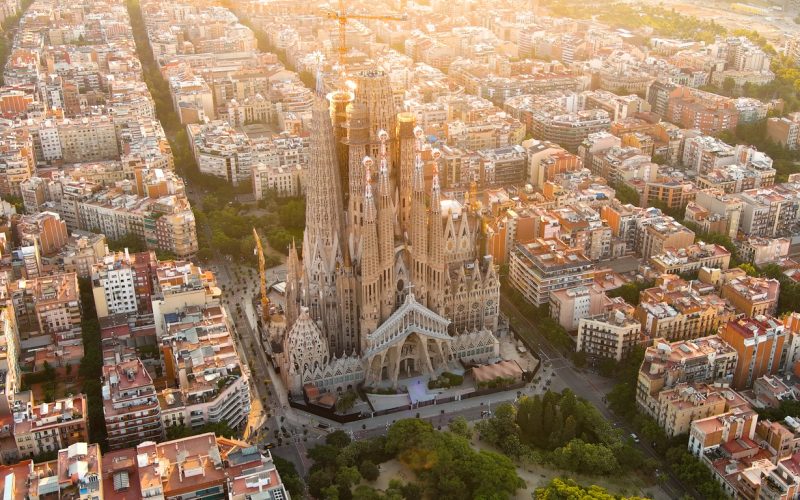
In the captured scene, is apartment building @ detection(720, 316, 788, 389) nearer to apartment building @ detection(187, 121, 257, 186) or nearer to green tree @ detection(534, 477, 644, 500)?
green tree @ detection(534, 477, 644, 500)

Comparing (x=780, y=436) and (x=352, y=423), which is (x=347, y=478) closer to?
(x=352, y=423)

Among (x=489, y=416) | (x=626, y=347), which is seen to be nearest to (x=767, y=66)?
(x=626, y=347)

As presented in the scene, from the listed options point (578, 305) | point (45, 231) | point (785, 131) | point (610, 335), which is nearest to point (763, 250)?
point (578, 305)

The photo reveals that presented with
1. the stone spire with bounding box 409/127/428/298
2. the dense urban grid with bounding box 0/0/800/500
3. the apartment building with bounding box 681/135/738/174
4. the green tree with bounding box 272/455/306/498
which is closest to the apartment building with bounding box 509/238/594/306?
the dense urban grid with bounding box 0/0/800/500

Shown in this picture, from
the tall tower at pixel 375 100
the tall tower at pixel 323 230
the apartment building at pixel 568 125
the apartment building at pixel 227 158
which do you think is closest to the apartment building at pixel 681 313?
the tall tower at pixel 323 230

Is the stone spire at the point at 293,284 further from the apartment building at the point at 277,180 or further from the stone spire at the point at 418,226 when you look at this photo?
the apartment building at the point at 277,180
